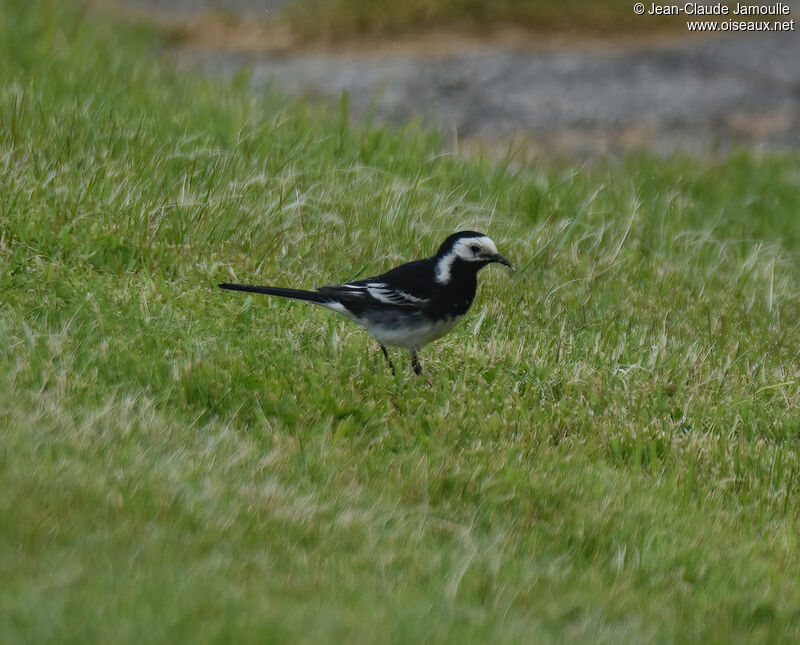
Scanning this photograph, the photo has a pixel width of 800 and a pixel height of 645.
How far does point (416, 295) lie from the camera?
605 cm

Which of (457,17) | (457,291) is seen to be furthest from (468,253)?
(457,17)

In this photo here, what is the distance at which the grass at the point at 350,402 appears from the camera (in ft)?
13.5

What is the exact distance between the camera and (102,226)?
693 centimetres

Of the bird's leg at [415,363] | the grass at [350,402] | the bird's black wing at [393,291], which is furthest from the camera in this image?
the bird's leg at [415,363]

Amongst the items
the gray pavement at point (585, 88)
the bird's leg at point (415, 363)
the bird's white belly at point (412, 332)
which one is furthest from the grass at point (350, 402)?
the gray pavement at point (585, 88)

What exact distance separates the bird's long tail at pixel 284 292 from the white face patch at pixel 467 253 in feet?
2.07

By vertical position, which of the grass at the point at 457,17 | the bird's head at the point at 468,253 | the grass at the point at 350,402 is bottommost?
the grass at the point at 350,402

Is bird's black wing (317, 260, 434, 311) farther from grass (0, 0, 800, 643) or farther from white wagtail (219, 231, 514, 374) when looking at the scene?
grass (0, 0, 800, 643)

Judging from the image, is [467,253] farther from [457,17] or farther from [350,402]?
[457,17]

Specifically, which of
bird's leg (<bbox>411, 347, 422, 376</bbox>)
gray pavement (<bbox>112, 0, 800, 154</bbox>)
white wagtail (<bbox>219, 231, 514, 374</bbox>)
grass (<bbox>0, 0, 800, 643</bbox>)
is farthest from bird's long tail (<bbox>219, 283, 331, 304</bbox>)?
gray pavement (<bbox>112, 0, 800, 154</bbox>)

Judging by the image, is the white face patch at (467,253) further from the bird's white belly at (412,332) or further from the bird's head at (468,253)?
the bird's white belly at (412,332)

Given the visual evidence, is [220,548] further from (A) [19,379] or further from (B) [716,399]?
(B) [716,399]

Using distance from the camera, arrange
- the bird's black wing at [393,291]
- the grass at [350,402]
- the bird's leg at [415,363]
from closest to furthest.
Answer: the grass at [350,402], the bird's black wing at [393,291], the bird's leg at [415,363]

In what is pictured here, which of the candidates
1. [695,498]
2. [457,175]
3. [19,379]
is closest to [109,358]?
[19,379]
